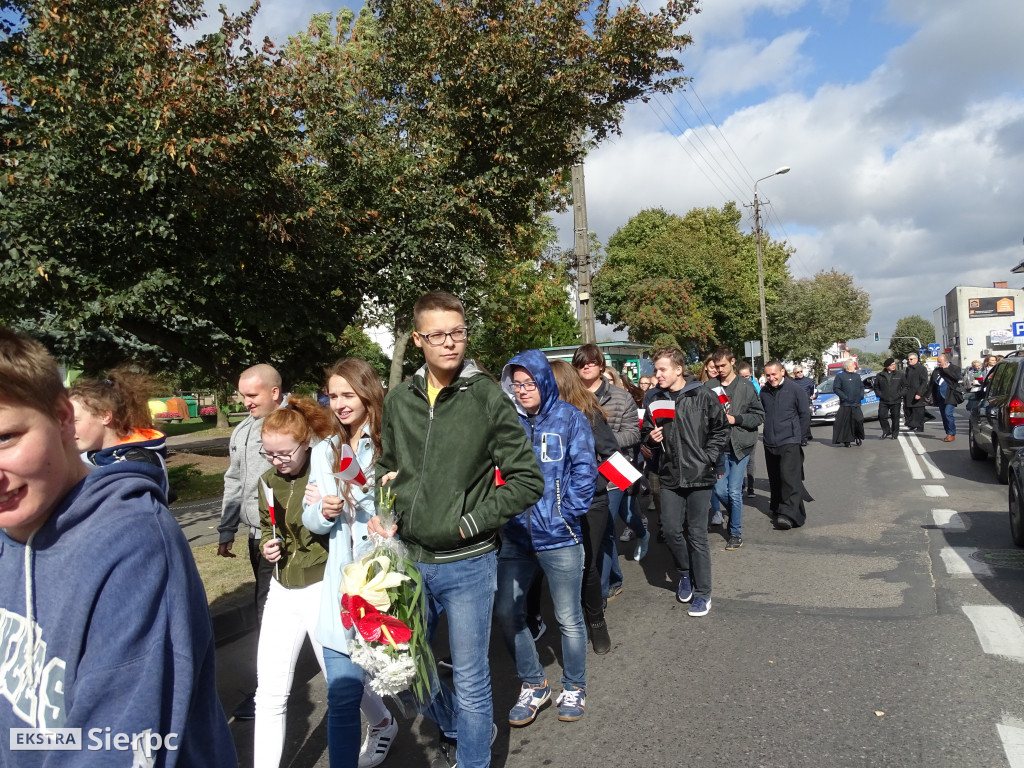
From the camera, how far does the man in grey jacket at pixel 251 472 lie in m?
4.34

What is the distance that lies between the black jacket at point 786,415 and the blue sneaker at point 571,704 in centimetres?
513

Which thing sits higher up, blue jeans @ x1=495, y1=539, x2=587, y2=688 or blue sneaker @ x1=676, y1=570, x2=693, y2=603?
blue jeans @ x1=495, y1=539, x2=587, y2=688

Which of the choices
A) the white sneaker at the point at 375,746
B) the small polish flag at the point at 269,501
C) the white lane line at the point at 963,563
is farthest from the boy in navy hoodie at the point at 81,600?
the white lane line at the point at 963,563

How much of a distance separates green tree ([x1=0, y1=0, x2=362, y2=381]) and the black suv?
907cm

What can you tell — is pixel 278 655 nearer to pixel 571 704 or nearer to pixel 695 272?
pixel 571 704

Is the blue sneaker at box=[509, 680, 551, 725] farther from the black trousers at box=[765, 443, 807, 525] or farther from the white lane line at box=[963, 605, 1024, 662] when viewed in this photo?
the black trousers at box=[765, 443, 807, 525]

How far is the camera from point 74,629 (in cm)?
129

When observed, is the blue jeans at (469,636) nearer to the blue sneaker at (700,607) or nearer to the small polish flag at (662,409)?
the blue sneaker at (700,607)

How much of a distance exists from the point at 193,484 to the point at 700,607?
448 inches

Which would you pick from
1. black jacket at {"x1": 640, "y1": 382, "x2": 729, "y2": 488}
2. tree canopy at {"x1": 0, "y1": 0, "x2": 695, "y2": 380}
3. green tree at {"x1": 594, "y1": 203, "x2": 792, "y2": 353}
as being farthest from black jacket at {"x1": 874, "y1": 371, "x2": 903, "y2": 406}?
green tree at {"x1": 594, "y1": 203, "x2": 792, "y2": 353}

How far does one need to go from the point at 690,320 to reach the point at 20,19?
32.6 m

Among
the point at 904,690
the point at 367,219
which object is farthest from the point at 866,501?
the point at 367,219

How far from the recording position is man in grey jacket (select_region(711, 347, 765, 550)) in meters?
7.80

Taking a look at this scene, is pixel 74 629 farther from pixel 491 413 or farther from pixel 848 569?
pixel 848 569
